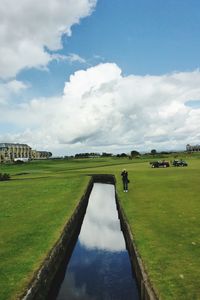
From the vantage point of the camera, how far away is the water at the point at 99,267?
13789mm

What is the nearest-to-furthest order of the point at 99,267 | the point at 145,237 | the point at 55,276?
the point at 55,276 → the point at 145,237 → the point at 99,267

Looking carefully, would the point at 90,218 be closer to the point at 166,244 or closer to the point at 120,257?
the point at 120,257

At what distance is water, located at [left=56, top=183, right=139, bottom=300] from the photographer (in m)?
13.8

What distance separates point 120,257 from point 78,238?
231 inches

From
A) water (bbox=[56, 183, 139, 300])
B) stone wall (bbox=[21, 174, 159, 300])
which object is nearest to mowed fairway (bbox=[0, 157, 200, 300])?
stone wall (bbox=[21, 174, 159, 300])

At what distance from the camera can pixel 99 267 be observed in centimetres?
1689

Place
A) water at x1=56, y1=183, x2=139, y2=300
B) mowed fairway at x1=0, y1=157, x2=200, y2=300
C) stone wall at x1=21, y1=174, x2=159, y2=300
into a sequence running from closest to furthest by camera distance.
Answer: stone wall at x1=21, y1=174, x2=159, y2=300 → mowed fairway at x1=0, y1=157, x2=200, y2=300 → water at x1=56, y1=183, x2=139, y2=300

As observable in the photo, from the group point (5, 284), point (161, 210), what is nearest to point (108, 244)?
point (161, 210)

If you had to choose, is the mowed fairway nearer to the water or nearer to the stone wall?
the stone wall

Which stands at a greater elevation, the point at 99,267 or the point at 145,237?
the point at 145,237

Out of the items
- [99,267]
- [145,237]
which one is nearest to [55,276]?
[99,267]

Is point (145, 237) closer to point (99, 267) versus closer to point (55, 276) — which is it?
point (99, 267)

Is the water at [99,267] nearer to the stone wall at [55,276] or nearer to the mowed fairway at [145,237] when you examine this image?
the stone wall at [55,276]

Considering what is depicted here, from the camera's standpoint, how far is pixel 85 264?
17812 mm
